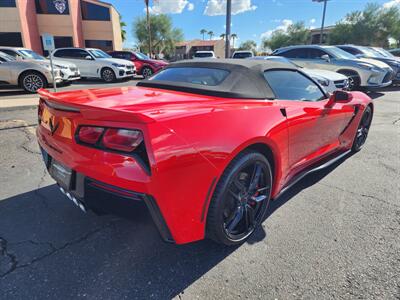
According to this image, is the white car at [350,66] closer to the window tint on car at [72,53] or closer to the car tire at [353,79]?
the car tire at [353,79]

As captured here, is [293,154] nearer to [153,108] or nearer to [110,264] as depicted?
[153,108]

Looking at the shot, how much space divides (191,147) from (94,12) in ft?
95.8

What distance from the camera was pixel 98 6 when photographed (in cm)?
2556

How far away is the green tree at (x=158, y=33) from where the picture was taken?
1735 inches

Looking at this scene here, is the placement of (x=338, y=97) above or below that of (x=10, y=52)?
below

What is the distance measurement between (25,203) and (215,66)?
2.33 metres

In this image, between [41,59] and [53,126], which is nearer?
[53,126]

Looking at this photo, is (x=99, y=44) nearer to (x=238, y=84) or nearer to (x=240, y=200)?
(x=238, y=84)

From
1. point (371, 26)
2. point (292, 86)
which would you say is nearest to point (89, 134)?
point (292, 86)

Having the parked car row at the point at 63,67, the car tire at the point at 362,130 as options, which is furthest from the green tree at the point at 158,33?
the car tire at the point at 362,130

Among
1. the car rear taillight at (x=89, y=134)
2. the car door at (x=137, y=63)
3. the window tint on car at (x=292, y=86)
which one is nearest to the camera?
the car rear taillight at (x=89, y=134)

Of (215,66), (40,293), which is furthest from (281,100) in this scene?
(40,293)

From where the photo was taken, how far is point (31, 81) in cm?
866

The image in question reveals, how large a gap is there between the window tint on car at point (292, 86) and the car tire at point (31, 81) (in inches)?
341
